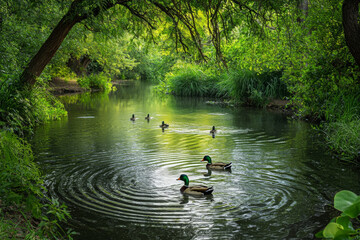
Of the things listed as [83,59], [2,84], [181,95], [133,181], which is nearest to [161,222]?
[133,181]

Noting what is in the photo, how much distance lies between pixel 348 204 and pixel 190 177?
692 centimetres

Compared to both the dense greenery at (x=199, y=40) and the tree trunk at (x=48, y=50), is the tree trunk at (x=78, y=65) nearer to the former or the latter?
the dense greenery at (x=199, y=40)

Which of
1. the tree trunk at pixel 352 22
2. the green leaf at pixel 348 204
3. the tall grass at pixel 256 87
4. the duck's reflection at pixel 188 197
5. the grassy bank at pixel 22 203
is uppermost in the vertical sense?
the tree trunk at pixel 352 22

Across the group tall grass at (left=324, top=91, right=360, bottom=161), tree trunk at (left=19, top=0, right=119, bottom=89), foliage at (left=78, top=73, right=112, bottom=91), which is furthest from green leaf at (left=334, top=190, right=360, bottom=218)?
foliage at (left=78, top=73, right=112, bottom=91)

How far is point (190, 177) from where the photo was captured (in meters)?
9.43

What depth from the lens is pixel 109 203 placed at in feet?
24.0

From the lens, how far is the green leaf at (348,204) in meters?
2.60

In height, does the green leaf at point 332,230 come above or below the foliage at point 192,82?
below

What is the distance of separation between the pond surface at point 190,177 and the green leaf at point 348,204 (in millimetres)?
3549

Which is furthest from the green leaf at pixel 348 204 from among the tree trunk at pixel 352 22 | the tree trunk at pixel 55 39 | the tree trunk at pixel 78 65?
the tree trunk at pixel 78 65

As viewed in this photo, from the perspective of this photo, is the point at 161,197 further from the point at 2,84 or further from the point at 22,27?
the point at 22,27

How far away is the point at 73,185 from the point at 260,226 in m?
4.12

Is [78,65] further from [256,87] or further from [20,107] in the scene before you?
[20,107]

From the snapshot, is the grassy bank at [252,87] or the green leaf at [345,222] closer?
the green leaf at [345,222]
